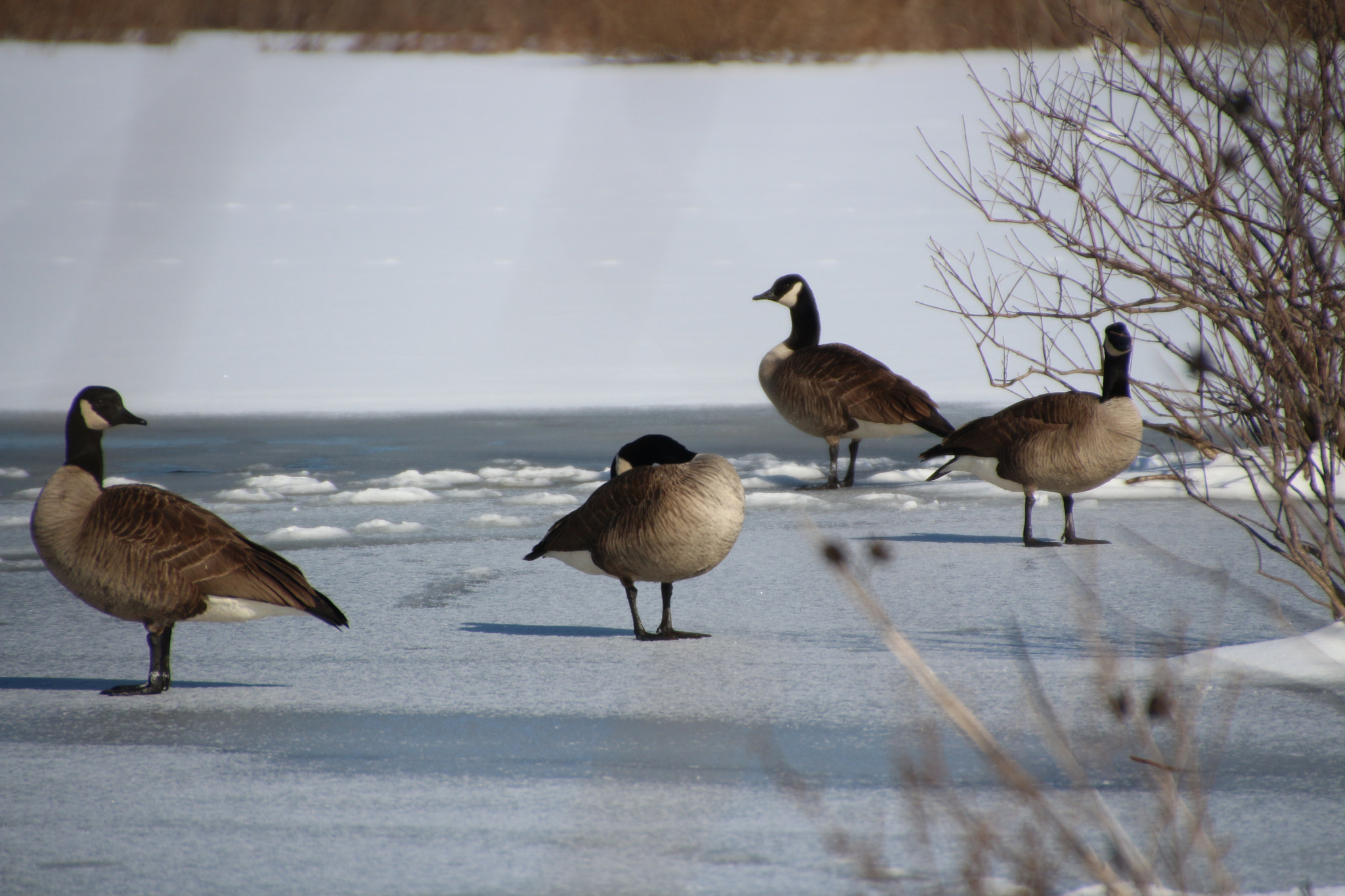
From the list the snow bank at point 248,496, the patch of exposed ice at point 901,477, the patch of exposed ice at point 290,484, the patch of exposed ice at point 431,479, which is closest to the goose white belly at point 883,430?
the patch of exposed ice at point 901,477

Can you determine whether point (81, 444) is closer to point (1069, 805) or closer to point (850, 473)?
point (1069, 805)

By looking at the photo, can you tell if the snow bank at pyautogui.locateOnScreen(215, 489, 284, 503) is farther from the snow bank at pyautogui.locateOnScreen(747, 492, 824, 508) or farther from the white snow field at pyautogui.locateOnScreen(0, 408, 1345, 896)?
the snow bank at pyautogui.locateOnScreen(747, 492, 824, 508)

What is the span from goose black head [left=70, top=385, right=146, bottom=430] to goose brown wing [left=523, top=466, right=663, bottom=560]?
141 centimetres

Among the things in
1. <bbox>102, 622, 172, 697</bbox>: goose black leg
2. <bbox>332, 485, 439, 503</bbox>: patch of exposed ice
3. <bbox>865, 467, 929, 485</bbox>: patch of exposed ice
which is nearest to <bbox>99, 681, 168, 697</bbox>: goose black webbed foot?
<bbox>102, 622, 172, 697</bbox>: goose black leg

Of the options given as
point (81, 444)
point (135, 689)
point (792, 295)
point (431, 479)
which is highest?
point (792, 295)

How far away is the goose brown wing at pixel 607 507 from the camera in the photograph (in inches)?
163

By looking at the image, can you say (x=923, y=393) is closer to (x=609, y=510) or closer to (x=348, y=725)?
(x=609, y=510)

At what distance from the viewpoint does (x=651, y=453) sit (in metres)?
4.35

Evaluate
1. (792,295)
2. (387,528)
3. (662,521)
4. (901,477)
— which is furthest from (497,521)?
(792,295)

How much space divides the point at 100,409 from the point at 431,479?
345 cm

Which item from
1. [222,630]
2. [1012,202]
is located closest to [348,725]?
[222,630]

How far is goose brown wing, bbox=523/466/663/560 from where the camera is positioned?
4.14 meters

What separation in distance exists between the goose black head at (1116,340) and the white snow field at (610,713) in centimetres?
86

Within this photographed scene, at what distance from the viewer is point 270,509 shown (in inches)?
257
